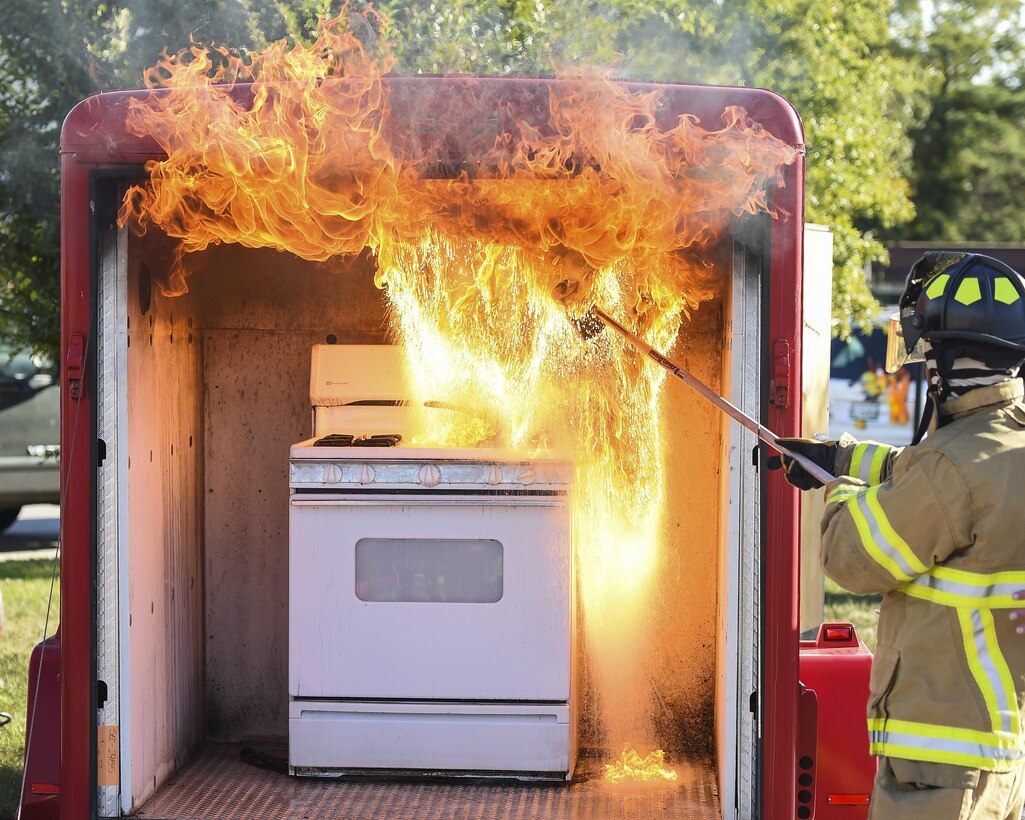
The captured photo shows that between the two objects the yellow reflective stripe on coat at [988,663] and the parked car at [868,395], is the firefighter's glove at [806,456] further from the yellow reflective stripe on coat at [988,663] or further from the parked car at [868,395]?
the parked car at [868,395]

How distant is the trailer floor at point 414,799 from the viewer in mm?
4379

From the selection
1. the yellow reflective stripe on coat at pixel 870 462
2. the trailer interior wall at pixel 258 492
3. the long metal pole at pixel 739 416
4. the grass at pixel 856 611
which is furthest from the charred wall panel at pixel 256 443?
the grass at pixel 856 611

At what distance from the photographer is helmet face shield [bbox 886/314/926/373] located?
11.0 feet

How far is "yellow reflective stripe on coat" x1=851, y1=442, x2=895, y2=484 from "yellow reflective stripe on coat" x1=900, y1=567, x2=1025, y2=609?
419 millimetres

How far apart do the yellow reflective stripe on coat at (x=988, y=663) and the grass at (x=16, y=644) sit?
3954 mm

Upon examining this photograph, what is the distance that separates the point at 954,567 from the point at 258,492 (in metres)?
3.36

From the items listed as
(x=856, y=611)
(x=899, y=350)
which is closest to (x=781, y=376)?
(x=899, y=350)

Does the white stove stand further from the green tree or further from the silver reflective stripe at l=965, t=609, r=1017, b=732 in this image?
the green tree

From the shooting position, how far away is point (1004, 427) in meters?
3.07

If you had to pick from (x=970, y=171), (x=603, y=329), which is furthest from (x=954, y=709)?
(x=970, y=171)

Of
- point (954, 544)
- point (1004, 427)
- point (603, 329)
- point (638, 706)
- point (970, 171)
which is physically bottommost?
point (638, 706)

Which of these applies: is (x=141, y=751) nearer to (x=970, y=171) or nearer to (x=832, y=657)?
(x=832, y=657)

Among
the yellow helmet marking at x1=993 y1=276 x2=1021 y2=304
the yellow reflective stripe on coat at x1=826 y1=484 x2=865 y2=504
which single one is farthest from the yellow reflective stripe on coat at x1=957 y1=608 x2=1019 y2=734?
the yellow helmet marking at x1=993 y1=276 x2=1021 y2=304

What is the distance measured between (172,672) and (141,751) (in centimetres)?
54
